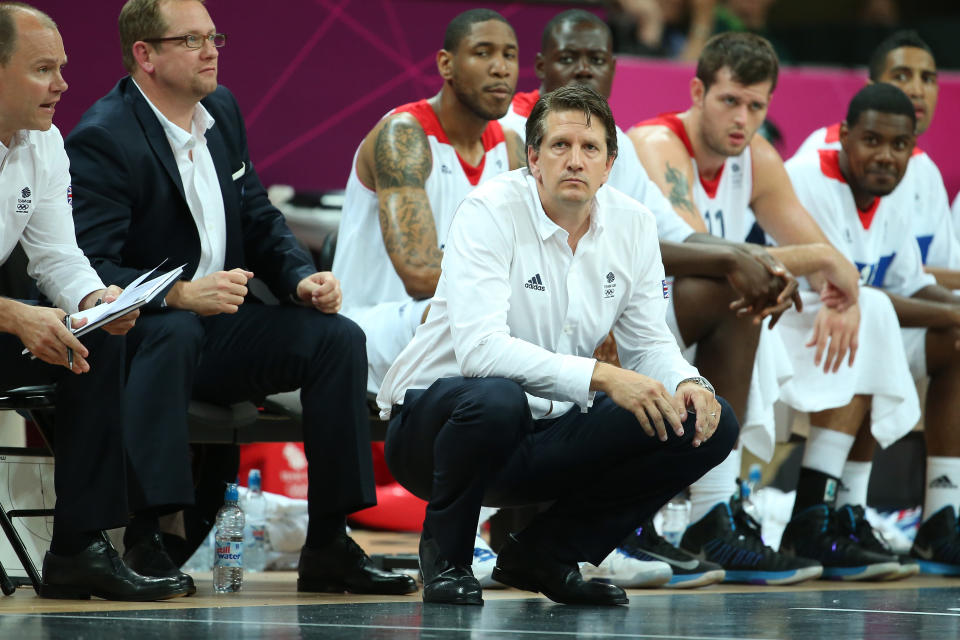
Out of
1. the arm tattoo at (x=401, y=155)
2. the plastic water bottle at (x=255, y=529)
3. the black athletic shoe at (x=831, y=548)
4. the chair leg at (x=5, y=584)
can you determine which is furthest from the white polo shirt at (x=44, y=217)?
the black athletic shoe at (x=831, y=548)

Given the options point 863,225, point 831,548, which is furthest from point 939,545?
point 863,225

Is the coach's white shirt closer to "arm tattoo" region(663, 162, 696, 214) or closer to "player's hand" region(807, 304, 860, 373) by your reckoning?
"arm tattoo" region(663, 162, 696, 214)

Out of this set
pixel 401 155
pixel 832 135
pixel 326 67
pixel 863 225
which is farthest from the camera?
pixel 326 67

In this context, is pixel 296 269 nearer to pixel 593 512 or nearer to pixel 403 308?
pixel 403 308

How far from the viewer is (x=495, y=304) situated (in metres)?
3.50

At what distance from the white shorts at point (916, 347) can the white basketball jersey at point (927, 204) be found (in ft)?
1.74

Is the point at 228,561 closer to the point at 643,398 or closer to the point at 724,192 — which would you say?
the point at 643,398

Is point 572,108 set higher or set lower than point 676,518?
higher

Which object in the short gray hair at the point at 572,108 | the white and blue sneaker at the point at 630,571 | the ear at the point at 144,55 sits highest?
the ear at the point at 144,55

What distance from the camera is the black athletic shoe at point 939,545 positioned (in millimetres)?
5141

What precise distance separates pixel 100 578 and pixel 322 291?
0.99 metres

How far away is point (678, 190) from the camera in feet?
16.3

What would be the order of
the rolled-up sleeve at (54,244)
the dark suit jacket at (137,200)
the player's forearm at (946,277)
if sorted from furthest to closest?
the player's forearm at (946,277), the dark suit jacket at (137,200), the rolled-up sleeve at (54,244)

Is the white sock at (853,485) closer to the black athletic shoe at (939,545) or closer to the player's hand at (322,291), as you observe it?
the black athletic shoe at (939,545)
